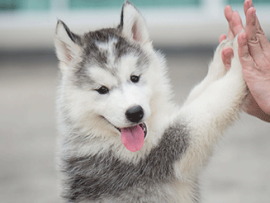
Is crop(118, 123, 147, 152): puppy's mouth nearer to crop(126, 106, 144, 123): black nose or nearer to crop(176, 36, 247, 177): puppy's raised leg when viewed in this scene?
crop(126, 106, 144, 123): black nose

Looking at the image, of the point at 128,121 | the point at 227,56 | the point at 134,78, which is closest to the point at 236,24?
the point at 227,56

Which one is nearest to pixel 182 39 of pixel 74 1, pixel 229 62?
pixel 74 1

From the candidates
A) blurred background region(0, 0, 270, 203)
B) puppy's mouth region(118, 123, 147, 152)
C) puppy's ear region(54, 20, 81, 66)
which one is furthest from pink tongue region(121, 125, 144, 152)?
blurred background region(0, 0, 270, 203)

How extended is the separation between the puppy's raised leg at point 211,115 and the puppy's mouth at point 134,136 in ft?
1.33

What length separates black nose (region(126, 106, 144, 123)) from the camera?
2.92 m

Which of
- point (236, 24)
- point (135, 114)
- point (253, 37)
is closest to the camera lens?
point (135, 114)

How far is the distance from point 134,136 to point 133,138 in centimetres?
2

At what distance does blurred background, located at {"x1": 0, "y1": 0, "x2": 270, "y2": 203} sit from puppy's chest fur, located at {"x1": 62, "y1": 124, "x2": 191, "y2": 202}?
2.99 meters

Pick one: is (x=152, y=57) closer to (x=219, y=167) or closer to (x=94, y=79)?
(x=94, y=79)

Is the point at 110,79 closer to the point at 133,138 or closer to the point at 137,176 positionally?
the point at 133,138

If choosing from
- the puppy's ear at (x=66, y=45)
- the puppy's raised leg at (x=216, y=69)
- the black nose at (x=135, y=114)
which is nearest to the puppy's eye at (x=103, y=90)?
the black nose at (x=135, y=114)

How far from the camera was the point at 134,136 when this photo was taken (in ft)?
10.2

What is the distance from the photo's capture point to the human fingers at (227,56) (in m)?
3.39

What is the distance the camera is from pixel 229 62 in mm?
3461
